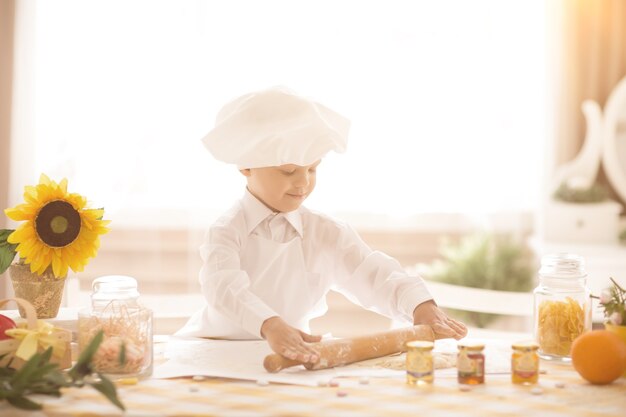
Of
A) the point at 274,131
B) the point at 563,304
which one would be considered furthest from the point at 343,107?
the point at 563,304

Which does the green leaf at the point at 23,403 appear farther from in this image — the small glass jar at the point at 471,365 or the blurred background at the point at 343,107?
the blurred background at the point at 343,107

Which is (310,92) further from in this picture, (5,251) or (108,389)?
(108,389)

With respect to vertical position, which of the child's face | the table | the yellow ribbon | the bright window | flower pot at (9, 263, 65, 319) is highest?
the bright window

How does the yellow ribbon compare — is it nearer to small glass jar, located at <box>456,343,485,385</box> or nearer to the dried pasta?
small glass jar, located at <box>456,343,485,385</box>

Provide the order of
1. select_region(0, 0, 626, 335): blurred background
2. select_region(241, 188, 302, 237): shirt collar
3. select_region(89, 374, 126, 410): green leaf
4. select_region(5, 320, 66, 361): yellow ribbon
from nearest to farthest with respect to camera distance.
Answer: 1. select_region(89, 374, 126, 410): green leaf
2. select_region(5, 320, 66, 361): yellow ribbon
3. select_region(241, 188, 302, 237): shirt collar
4. select_region(0, 0, 626, 335): blurred background

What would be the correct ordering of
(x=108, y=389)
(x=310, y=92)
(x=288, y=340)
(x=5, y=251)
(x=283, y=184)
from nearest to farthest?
(x=108, y=389), (x=288, y=340), (x=5, y=251), (x=283, y=184), (x=310, y=92)

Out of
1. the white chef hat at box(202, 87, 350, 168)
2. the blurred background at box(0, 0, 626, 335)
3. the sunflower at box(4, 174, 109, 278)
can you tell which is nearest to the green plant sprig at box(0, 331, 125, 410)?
the sunflower at box(4, 174, 109, 278)

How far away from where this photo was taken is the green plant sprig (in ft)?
4.83

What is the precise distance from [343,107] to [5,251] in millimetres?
2505

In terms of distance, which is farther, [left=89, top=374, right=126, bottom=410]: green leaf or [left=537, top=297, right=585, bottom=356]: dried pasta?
[left=537, top=297, right=585, bottom=356]: dried pasta

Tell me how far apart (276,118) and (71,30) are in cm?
248

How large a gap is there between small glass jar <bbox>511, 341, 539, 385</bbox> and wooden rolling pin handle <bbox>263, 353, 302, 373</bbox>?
0.39 meters

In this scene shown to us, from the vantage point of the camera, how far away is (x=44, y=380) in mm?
1527

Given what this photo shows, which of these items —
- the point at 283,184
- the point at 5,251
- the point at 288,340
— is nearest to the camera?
the point at 288,340
